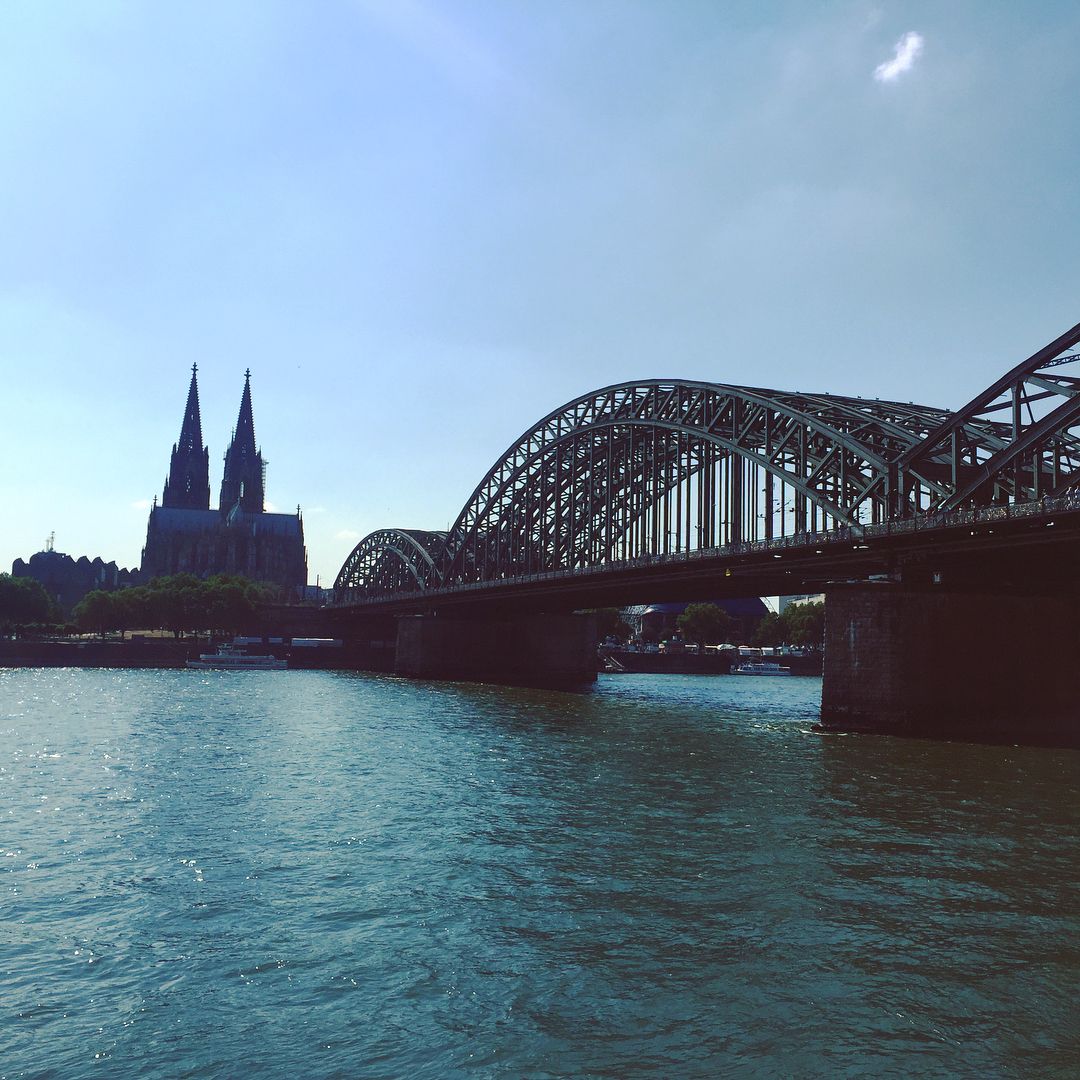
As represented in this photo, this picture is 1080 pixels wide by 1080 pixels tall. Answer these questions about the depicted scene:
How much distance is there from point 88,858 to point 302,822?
5.83m

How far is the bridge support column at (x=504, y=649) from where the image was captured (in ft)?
369

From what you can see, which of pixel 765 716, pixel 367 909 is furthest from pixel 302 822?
pixel 765 716

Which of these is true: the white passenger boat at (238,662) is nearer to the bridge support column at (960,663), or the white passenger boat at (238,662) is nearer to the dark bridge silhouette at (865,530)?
the dark bridge silhouette at (865,530)

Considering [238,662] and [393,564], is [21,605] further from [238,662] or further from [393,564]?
[393,564]

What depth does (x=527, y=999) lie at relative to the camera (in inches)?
555

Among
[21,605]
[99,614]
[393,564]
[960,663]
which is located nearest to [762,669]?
[393,564]

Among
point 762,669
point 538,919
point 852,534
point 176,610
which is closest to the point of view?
point 538,919

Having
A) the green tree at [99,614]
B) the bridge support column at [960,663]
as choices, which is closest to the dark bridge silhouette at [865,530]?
the bridge support column at [960,663]

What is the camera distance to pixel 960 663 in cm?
4819

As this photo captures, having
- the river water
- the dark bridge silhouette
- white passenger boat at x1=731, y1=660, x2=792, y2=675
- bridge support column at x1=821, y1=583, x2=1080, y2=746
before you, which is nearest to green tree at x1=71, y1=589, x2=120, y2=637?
the dark bridge silhouette

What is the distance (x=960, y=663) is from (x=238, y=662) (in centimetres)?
10589

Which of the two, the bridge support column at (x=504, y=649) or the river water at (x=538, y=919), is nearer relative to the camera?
the river water at (x=538, y=919)

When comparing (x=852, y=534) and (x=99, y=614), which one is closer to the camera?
(x=852, y=534)

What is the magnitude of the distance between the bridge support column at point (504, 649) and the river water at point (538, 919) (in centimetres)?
7324
